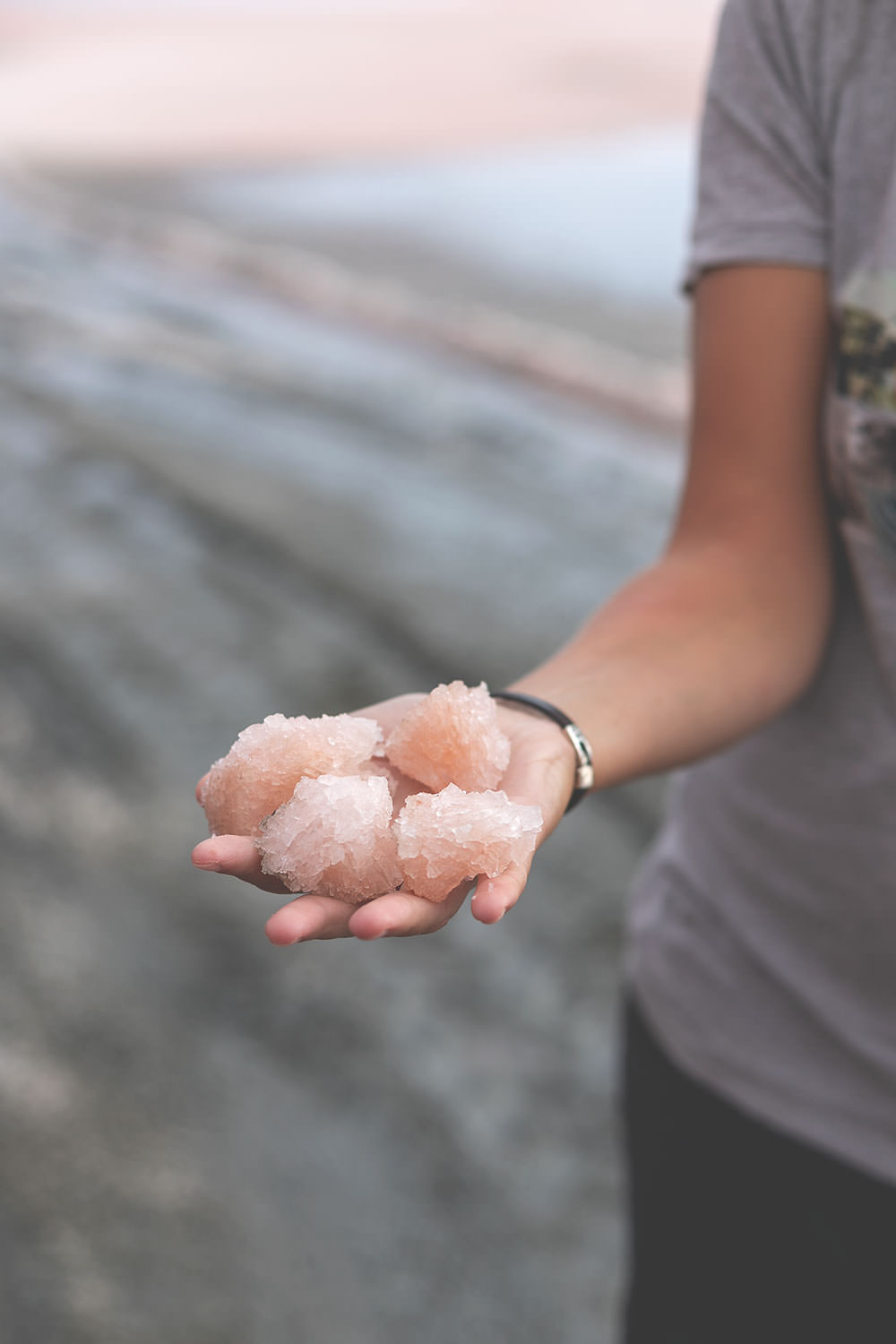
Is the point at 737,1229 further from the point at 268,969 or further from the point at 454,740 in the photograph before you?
the point at 268,969

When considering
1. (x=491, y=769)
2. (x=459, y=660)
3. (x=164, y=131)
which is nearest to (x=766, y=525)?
(x=491, y=769)

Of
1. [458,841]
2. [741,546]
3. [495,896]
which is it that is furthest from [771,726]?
[495,896]

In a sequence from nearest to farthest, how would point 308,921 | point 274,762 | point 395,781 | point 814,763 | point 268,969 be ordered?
point 308,921
point 274,762
point 395,781
point 814,763
point 268,969

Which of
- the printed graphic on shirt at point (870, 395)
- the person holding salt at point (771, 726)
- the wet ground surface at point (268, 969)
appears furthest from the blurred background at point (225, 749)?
the printed graphic on shirt at point (870, 395)

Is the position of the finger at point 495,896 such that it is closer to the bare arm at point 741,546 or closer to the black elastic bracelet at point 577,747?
the black elastic bracelet at point 577,747

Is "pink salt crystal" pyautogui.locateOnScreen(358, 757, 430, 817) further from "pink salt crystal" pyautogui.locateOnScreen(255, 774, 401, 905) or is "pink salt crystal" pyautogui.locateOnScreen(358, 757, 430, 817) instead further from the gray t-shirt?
the gray t-shirt

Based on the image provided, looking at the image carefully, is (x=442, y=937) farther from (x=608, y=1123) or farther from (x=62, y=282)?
(x=62, y=282)
